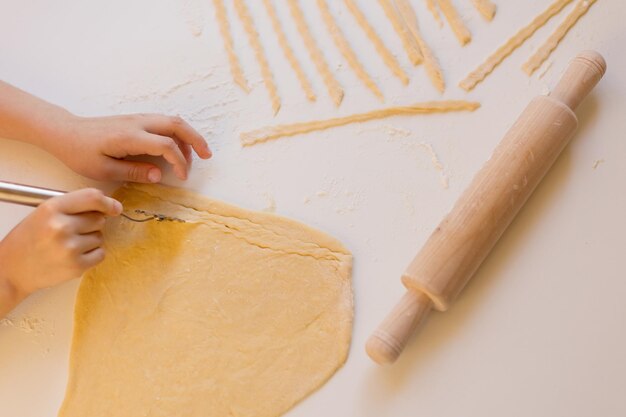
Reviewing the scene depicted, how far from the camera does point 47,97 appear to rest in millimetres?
1080

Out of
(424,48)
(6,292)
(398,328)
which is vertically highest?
(424,48)

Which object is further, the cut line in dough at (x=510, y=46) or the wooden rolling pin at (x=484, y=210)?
the cut line in dough at (x=510, y=46)

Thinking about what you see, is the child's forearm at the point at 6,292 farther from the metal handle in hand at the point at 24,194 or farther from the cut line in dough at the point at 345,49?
the cut line in dough at the point at 345,49

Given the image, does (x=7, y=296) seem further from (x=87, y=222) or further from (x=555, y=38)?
(x=555, y=38)

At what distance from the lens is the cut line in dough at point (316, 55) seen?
1005 millimetres

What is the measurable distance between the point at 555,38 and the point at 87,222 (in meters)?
0.70

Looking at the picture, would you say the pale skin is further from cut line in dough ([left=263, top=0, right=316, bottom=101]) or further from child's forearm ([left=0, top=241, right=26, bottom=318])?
cut line in dough ([left=263, top=0, right=316, bottom=101])

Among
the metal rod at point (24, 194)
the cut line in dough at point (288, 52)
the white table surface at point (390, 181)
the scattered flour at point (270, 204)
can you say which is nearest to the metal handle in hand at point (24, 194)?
the metal rod at point (24, 194)

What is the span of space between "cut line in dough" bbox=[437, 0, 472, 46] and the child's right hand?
1.79 ft

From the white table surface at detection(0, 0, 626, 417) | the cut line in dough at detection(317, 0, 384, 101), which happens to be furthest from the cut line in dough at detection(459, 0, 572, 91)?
the cut line in dough at detection(317, 0, 384, 101)

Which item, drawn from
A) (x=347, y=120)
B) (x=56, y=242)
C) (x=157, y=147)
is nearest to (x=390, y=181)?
(x=347, y=120)

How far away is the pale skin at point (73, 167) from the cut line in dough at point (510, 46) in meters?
0.40

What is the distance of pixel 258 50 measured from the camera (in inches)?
41.9

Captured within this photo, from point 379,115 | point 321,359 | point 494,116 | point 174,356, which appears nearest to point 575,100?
point 494,116
